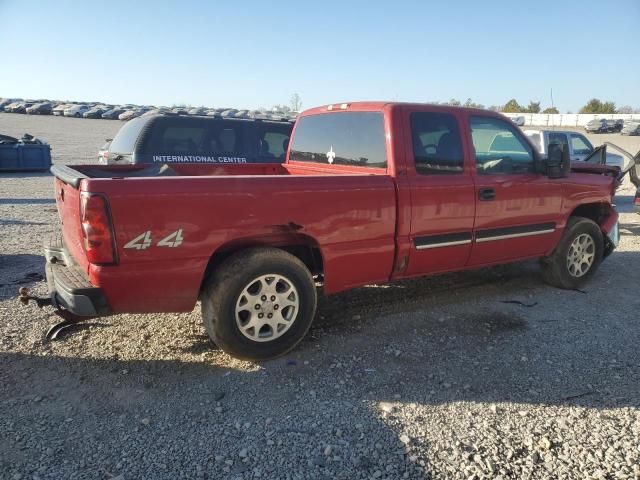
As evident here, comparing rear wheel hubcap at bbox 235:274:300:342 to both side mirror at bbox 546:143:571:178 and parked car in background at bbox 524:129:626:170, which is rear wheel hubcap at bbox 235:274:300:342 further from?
parked car in background at bbox 524:129:626:170

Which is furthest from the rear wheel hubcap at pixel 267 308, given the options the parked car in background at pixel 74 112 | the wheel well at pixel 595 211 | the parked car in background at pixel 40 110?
the parked car in background at pixel 40 110

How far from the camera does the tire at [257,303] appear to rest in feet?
11.5

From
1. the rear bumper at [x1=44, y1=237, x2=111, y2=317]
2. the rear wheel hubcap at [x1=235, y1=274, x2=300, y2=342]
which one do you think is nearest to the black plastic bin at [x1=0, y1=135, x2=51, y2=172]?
the rear bumper at [x1=44, y1=237, x2=111, y2=317]

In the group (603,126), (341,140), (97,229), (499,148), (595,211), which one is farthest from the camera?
(603,126)

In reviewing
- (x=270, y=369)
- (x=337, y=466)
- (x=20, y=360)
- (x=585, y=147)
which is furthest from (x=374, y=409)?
(x=585, y=147)

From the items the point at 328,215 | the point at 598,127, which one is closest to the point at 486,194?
the point at 328,215

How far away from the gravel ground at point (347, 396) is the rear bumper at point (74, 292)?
532mm

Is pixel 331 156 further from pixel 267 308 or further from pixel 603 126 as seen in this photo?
pixel 603 126

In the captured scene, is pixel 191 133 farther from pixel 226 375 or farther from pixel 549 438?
pixel 549 438

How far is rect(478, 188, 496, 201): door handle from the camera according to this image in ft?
14.8

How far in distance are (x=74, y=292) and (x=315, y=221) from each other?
1.65 metres

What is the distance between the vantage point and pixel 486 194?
4547 mm

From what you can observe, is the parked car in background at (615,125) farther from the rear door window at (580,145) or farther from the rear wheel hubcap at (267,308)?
the rear wheel hubcap at (267,308)

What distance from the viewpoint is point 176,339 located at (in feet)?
13.3
